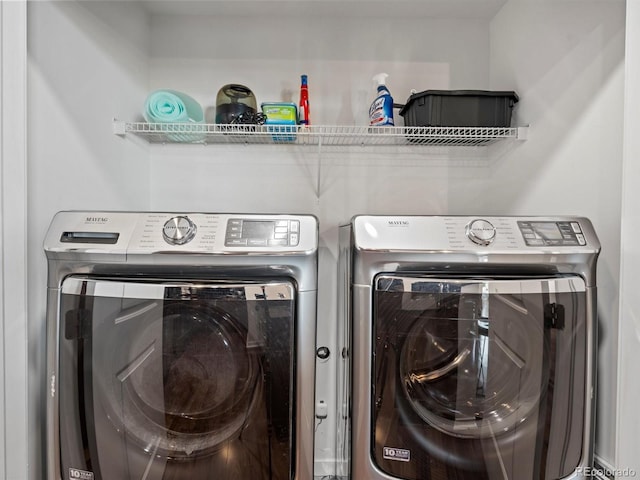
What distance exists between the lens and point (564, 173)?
126 cm

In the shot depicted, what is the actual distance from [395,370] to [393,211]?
36.1 inches

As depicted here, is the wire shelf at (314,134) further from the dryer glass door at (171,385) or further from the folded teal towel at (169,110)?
the dryer glass door at (171,385)

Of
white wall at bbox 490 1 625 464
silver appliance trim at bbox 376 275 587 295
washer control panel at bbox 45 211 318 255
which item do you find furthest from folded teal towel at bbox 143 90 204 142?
white wall at bbox 490 1 625 464

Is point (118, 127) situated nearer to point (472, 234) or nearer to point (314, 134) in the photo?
point (314, 134)

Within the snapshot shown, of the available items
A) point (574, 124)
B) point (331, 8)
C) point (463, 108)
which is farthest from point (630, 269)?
point (331, 8)

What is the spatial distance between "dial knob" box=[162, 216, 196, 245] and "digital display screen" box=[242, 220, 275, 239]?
15 cm

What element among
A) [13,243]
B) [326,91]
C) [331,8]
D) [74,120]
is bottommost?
[13,243]

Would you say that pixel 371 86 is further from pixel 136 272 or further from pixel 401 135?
pixel 136 272

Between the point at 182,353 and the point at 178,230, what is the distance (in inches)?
13.7

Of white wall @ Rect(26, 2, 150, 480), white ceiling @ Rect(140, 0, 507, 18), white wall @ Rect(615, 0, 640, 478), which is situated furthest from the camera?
white ceiling @ Rect(140, 0, 507, 18)

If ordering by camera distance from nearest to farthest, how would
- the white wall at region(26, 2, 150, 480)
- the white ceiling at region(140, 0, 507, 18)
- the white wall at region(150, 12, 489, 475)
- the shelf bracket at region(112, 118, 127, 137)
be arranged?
the white wall at region(26, 2, 150, 480) < the shelf bracket at region(112, 118, 127, 137) < the white ceiling at region(140, 0, 507, 18) < the white wall at region(150, 12, 489, 475)

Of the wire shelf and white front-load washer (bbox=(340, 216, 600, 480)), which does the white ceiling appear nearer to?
the wire shelf

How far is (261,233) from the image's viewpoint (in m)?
0.99

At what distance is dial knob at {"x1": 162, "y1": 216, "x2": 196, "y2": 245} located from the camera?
983 mm
